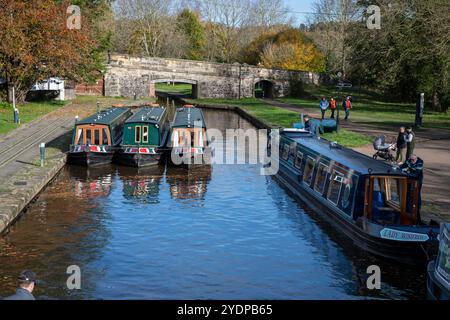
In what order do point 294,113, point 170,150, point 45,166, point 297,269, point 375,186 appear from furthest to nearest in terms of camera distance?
point 294,113, point 170,150, point 45,166, point 375,186, point 297,269

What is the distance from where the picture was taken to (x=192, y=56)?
305 ft

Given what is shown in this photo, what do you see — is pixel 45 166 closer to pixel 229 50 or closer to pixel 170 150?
pixel 170 150

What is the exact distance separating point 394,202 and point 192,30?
8519 cm

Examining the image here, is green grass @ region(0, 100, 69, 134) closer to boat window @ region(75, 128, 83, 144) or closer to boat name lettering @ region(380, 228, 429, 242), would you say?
boat window @ region(75, 128, 83, 144)

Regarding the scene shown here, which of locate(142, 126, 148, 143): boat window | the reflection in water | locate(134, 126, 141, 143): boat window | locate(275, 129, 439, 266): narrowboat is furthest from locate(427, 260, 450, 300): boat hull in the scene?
locate(134, 126, 141, 143): boat window

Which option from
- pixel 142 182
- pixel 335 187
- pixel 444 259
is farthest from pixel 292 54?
pixel 444 259

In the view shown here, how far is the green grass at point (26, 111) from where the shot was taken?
33.3 meters

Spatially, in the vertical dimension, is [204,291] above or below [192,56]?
below

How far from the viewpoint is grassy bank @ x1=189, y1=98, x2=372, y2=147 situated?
1193 inches

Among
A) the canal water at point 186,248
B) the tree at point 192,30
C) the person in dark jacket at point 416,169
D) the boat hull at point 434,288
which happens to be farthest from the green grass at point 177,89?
the boat hull at point 434,288

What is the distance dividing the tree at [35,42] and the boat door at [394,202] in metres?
29.5

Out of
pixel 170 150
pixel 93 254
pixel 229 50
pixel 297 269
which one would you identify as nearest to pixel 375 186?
pixel 297 269

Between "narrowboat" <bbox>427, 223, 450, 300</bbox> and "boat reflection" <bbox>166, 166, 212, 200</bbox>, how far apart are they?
10.9 meters
